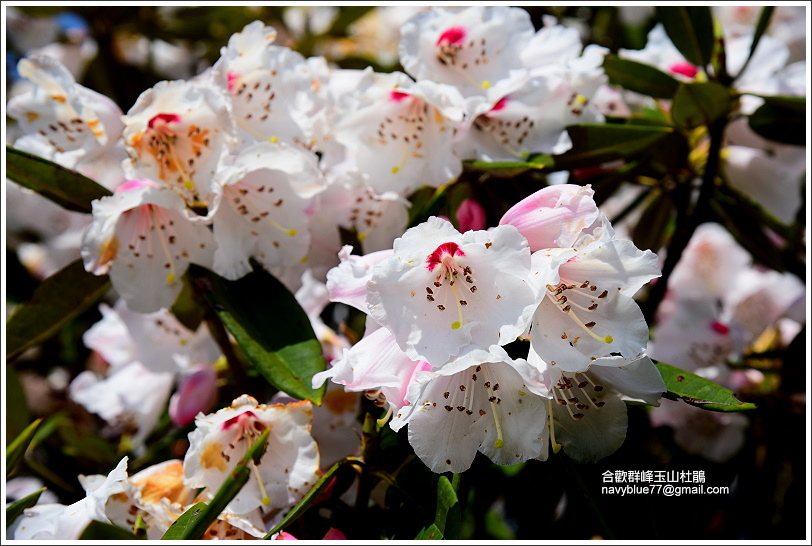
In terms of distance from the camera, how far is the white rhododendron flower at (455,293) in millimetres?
756

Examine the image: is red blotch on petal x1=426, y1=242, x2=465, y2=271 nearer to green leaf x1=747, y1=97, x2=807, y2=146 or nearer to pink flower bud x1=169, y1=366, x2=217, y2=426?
pink flower bud x1=169, y1=366, x2=217, y2=426

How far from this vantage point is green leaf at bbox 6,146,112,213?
1.01 meters

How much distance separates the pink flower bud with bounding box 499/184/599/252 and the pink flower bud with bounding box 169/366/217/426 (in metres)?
0.60

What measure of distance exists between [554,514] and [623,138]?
0.61m

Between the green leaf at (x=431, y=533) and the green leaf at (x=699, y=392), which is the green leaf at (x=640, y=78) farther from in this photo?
the green leaf at (x=431, y=533)

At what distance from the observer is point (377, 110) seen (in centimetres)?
107

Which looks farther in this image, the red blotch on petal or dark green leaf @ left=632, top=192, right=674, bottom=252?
dark green leaf @ left=632, top=192, right=674, bottom=252

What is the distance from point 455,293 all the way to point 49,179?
0.58m

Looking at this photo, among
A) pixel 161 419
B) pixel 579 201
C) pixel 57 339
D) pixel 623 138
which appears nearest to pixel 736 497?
pixel 623 138

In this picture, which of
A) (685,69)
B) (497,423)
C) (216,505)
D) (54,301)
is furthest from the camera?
(685,69)

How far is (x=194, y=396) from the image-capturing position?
1.19 meters

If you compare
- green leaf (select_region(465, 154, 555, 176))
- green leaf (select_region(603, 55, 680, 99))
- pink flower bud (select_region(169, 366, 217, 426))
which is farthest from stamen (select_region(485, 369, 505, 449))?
green leaf (select_region(603, 55, 680, 99))

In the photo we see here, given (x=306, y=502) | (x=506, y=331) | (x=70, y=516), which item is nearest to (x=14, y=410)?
(x=70, y=516)

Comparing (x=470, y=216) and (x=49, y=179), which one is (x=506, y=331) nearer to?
(x=470, y=216)
